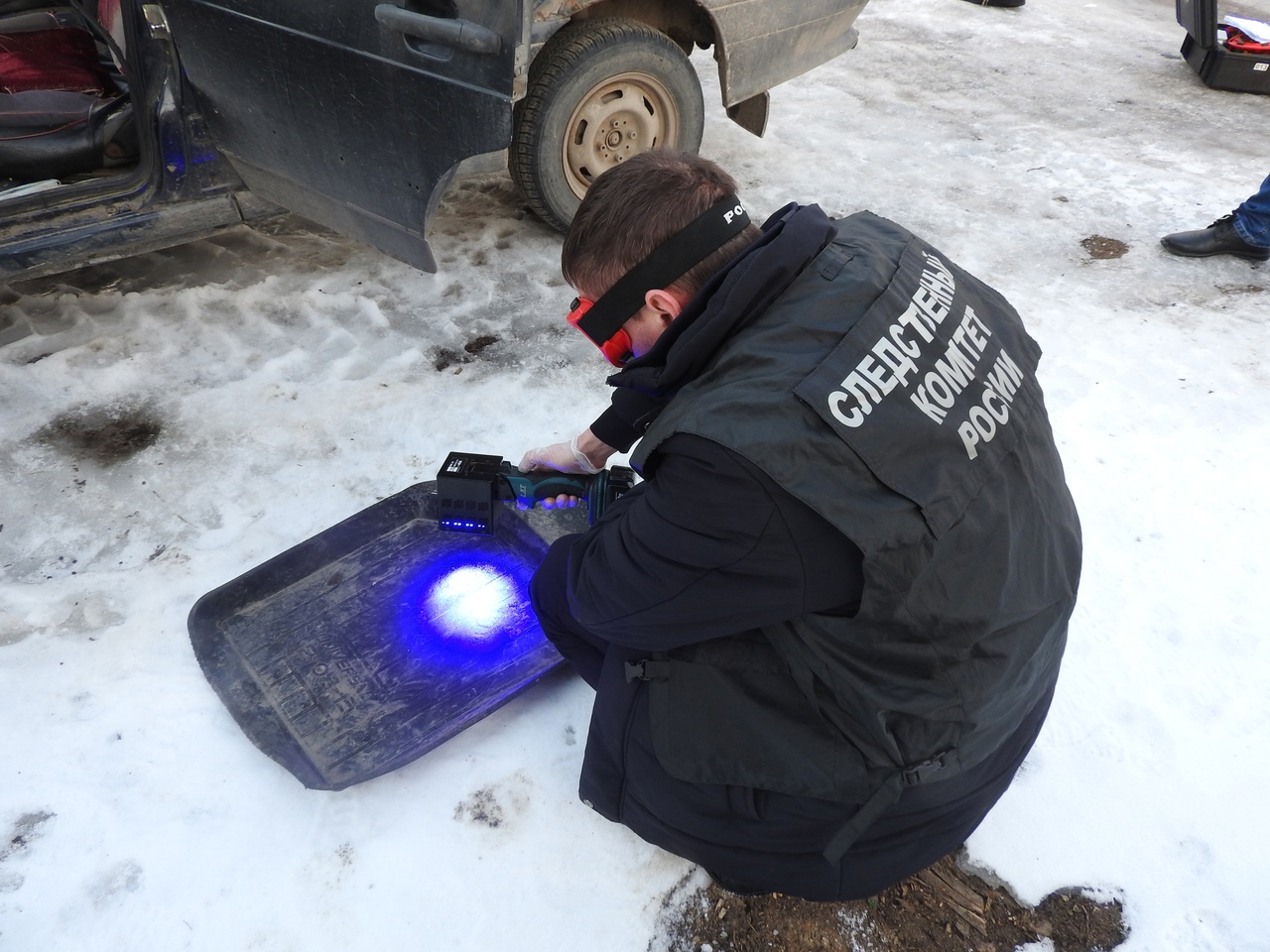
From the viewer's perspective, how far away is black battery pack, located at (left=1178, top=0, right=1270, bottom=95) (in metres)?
5.22

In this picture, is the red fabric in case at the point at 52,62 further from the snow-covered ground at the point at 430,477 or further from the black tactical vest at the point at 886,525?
the black tactical vest at the point at 886,525

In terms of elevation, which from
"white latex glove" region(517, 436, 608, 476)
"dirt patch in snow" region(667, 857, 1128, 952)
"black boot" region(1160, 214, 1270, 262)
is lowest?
"dirt patch in snow" region(667, 857, 1128, 952)

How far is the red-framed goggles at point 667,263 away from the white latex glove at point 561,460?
1.92 ft

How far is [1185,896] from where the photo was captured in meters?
1.58

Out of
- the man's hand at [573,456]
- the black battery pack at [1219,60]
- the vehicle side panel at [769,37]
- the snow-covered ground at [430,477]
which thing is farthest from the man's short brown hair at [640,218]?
the black battery pack at [1219,60]

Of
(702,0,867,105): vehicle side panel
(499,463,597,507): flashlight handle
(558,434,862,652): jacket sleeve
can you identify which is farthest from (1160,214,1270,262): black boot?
(558,434,862,652): jacket sleeve

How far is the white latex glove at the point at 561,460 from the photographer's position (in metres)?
1.86

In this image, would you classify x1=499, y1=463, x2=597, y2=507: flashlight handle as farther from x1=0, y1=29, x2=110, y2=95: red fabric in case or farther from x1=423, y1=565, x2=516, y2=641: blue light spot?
x1=0, y1=29, x2=110, y2=95: red fabric in case

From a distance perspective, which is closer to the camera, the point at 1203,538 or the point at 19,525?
the point at 19,525

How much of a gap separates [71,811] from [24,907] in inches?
7.0

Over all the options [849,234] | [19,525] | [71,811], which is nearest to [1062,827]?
[849,234]

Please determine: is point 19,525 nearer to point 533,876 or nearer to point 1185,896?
point 533,876

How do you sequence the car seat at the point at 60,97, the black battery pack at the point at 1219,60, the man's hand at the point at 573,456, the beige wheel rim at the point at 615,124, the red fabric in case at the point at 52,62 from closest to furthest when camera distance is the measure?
the man's hand at the point at 573,456, the car seat at the point at 60,97, the red fabric in case at the point at 52,62, the beige wheel rim at the point at 615,124, the black battery pack at the point at 1219,60

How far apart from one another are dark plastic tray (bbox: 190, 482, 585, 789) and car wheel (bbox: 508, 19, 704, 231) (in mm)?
1511
